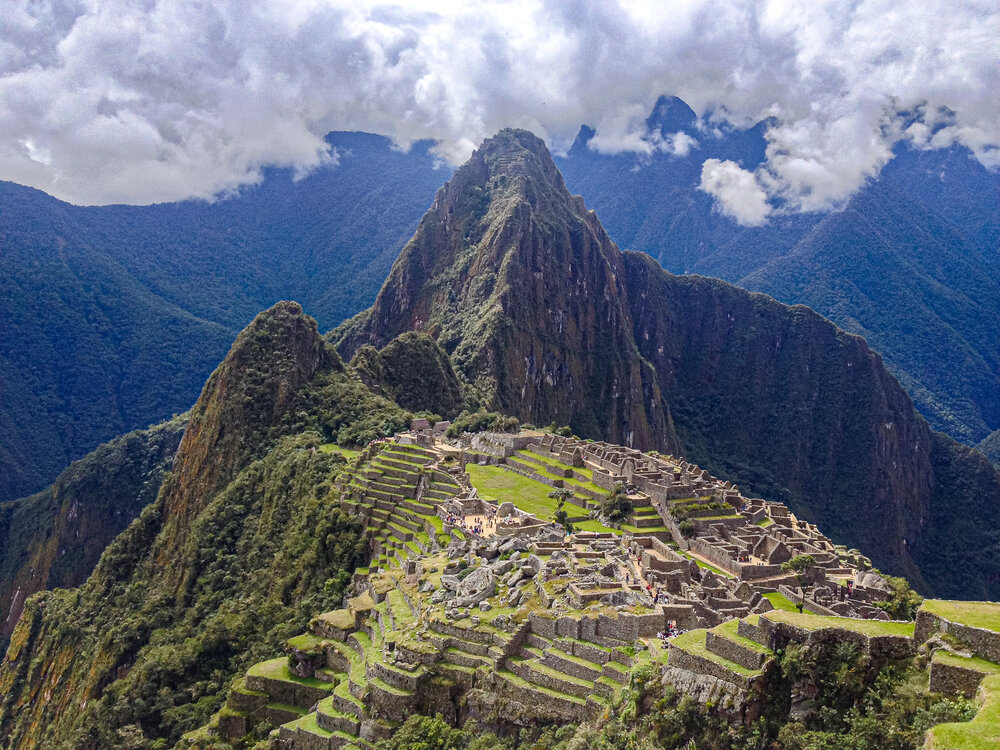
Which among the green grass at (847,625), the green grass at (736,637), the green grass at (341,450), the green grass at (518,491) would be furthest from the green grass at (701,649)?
the green grass at (341,450)

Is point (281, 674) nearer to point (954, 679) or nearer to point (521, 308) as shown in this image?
point (954, 679)

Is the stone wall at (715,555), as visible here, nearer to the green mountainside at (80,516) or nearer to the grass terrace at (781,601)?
the grass terrace at (781,601)

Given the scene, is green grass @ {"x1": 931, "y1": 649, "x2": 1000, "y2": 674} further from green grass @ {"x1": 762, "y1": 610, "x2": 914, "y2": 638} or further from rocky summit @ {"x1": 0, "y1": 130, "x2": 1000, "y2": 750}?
green grass @ {"x1": 762, "y1": 610, "x2": 914, "y2": 638}

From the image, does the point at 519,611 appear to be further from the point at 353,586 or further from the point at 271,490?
the point at 271,490

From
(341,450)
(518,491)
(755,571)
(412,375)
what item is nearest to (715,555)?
(755,571)

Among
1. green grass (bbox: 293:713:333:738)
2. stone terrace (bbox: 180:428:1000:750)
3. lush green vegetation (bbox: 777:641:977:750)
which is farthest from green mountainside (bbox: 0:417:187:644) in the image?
lush green vegetation (bbox: 777:641:977:750)

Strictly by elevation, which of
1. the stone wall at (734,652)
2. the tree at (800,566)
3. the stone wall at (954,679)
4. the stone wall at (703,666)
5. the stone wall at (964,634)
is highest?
the tree at (800,566)
